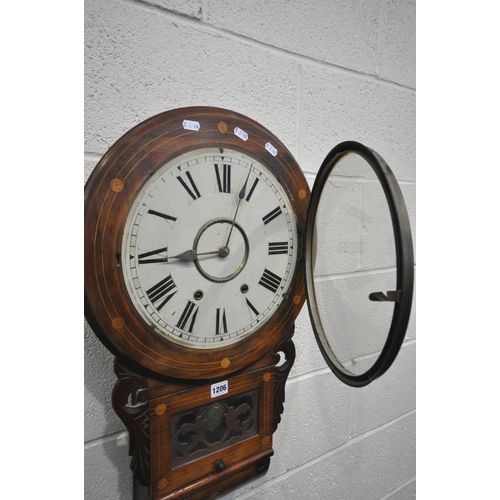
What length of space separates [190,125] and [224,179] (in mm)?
117

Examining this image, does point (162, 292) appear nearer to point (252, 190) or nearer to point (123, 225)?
point (123, 225)

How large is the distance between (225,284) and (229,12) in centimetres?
58

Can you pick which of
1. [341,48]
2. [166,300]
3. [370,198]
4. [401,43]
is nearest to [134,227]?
[166,300]

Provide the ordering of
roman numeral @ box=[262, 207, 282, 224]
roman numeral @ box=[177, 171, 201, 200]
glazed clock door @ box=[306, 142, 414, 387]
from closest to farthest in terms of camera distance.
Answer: glazed clock door @ box=[306, 142, 414, 387], roman numeral @ box=[177, 171, 201, 200], roman numeral @ box=[262, 207, 282, 224]

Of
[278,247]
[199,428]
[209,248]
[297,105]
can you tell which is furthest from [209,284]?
[297,105]

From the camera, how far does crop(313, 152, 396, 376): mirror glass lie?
2.17ft

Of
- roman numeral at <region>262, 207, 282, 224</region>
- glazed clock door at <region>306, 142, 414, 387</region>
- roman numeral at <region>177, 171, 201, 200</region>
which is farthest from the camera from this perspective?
roman numeral at <region>262, 207, 282, 224</region>

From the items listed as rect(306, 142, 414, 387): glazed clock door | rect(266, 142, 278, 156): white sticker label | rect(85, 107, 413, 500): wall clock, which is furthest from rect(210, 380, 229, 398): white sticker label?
rect(266, 142, 278, 156): white sticker label

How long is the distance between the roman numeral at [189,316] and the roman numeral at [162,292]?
0.14 ft

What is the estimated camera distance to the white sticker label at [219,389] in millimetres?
755

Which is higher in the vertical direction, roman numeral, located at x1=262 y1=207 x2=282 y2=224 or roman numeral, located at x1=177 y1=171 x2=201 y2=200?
roman numeral, located at x1=177 y1=171 x2=201 y2=200

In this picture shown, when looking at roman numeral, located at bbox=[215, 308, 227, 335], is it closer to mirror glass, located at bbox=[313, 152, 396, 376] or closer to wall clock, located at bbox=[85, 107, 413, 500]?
wall clock, located at bbox=[85, 107, 413, 500]

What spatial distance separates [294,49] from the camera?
3.02ft

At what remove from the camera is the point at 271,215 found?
0.79 meters
